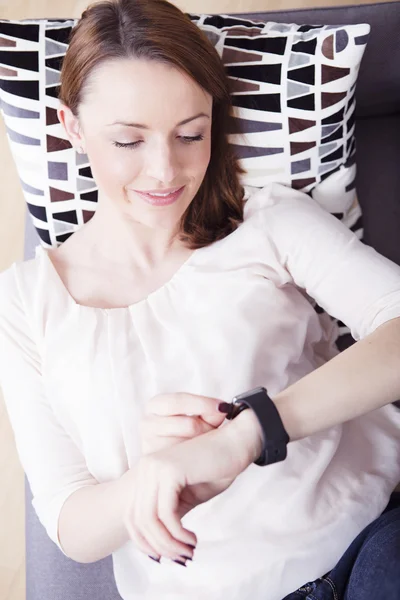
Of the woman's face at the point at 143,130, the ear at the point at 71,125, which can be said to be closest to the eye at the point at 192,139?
the woman's face at the point at 143,130

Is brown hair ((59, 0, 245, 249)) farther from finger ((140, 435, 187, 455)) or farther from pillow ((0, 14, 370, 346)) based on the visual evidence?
finger ((140, 435, 187, 455))

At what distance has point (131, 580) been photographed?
117cm

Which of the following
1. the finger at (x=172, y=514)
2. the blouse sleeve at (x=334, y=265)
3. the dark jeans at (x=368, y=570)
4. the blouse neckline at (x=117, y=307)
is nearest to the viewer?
the finger at (x=172, y=514)

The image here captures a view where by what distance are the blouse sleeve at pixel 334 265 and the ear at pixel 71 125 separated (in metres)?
0.37

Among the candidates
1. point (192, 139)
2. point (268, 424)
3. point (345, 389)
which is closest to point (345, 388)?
point (345, 389)

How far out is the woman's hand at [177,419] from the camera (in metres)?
0.94

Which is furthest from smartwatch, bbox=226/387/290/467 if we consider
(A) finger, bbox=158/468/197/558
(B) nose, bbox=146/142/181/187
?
(B) nose, bbox=146/142/181/187

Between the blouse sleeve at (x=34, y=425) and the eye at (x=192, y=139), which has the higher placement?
the eye at (x=192, y=139)

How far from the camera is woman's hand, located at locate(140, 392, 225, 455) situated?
3.09ft

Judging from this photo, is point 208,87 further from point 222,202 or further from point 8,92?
point 8,92

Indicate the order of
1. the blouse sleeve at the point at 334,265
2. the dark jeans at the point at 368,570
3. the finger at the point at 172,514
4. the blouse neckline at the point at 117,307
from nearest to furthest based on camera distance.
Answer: the finger at the point at 172,514 → the dark jeans at the point at 368,570 → the blouse sleeve at the point at 334,265 → the blouse neckline at the point at 117,307

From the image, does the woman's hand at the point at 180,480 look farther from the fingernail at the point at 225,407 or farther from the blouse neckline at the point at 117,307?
the blouse neckline at the point at 117,307

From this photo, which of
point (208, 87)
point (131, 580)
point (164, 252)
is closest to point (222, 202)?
point (164, 252)

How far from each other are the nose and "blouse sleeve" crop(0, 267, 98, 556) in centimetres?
36
